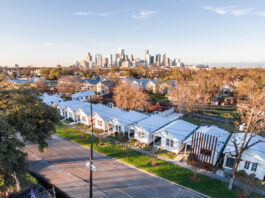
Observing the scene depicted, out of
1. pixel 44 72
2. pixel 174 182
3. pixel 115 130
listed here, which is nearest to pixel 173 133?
pixel 174 182

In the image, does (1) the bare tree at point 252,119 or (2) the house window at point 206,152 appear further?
(2) the house window at point 206,152

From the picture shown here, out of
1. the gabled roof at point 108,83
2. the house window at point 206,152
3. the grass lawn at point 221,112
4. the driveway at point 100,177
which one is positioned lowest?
the driveway at point 100,177

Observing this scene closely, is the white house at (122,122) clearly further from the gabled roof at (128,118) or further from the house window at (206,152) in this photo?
the house window at (206,152)

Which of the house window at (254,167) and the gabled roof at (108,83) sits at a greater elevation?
the gabled roof at (108,83)

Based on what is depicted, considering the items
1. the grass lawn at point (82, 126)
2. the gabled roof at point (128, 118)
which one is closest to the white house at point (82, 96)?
the grass lawn at point (82, 126)

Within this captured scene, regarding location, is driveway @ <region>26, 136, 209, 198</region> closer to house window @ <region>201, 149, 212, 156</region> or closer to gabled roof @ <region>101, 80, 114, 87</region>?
house window @ <region>201, 149, 212, 156</region>

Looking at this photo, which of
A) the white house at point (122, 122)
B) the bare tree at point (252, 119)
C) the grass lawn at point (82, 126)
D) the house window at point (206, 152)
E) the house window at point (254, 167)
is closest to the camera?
the bare tree at point (252, 119)

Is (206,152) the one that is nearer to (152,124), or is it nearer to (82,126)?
(152,124)

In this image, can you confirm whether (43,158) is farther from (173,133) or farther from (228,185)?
(228,185)
